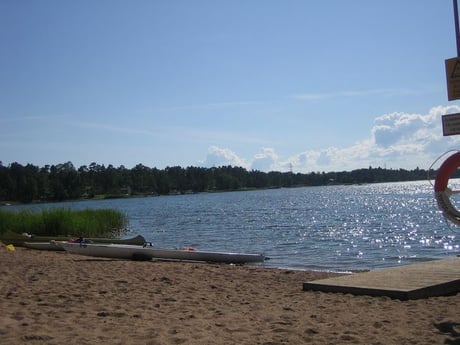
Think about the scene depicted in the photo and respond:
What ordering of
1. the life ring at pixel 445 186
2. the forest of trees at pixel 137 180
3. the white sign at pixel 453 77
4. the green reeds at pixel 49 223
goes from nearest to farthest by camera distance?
the white sign at pixel 453 77 → the life ring at pixel 445 186 → the green reeds at pixel 49 223 → the forest of trees at pixel 137 180

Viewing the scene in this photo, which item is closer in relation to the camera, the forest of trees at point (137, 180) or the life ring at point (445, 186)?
the life ring at point (445, 186)

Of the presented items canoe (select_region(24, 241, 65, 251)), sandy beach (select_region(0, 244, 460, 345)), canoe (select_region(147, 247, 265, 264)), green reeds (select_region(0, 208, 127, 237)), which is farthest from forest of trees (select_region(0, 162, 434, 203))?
sandy beach (select_region(0, 244, 460, 345))

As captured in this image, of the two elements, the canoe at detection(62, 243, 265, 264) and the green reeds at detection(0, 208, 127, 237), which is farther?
the green reeds at detection(0, 208, 127, 237)

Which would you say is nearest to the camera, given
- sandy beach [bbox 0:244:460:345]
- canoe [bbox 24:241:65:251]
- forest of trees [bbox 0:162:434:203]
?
sandy beach [bbox 0:244:460:345]

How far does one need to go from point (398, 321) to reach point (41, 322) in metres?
4.04

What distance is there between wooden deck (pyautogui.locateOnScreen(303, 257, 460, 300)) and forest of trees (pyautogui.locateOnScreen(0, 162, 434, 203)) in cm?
11455

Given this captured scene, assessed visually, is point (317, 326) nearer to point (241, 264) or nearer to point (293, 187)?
point (241, 264)

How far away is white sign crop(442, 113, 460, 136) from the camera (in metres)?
6.27

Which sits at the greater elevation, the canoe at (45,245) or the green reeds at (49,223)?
the green reeds at (49,223)

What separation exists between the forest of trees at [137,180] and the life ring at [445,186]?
11606 cm

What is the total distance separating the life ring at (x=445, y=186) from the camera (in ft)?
25.3

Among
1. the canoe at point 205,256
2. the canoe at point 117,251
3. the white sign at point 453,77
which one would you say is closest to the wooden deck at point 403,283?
the white sign at point 453,77

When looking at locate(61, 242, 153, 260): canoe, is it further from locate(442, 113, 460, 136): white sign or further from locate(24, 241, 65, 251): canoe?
locate(442, 113, 460, 136): white sign

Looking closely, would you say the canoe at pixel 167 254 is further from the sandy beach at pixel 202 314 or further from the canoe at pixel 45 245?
the sandy beach at pixel 202 314
